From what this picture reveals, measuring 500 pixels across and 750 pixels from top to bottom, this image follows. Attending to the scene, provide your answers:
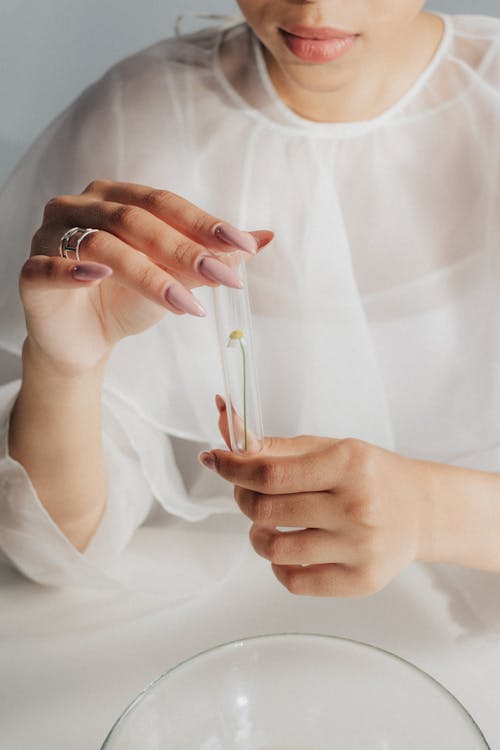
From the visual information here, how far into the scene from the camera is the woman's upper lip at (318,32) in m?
0.93

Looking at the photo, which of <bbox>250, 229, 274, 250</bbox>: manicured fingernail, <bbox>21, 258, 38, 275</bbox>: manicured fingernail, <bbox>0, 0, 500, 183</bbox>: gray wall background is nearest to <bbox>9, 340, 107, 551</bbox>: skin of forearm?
<bbox>21, 258, 38, 275</bbox>: manicured fingernail

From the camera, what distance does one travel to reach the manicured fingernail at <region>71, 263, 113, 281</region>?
776 mm

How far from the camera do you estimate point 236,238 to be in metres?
0.76

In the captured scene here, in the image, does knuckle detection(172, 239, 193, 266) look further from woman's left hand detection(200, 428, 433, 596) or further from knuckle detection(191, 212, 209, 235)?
woman's left hand detection(200, 428, 433, 596)

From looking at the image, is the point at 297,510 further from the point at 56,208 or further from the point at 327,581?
the point at 56,208

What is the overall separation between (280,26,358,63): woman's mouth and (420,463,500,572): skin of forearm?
39cm

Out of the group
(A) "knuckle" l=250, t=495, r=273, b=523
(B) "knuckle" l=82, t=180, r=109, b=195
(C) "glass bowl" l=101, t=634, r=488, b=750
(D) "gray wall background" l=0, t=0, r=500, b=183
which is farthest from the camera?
(D) "gray wall background" l=0, t=0, r=500, b=183

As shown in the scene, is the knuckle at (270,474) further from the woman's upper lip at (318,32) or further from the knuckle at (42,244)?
the woman's upper lip at (318,32)

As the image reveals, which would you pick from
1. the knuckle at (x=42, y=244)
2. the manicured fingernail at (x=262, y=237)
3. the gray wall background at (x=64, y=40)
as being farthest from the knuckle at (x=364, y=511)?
the gray wall background at (x=64, y=40)

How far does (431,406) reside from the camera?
1165 millimetres

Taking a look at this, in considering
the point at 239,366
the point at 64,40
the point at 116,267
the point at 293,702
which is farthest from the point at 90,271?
the point at 64,40

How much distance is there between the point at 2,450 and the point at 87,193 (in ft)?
0.91

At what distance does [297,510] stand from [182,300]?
0.18 metres

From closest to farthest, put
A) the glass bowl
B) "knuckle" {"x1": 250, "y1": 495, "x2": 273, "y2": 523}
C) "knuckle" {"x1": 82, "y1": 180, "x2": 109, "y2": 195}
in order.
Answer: the glass bowl < "knuckle" {"x1": 250, "y1": 495, "x2": 273, "y2": 523} < "knuckle" {"x1": 82, "y1": 180, "x2": 109, "y2": 195}
